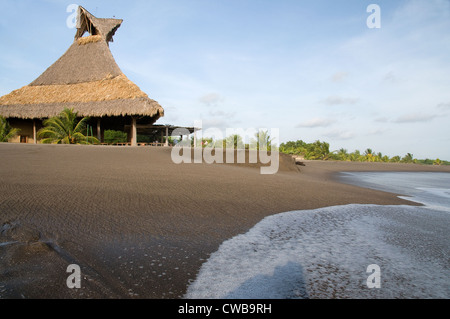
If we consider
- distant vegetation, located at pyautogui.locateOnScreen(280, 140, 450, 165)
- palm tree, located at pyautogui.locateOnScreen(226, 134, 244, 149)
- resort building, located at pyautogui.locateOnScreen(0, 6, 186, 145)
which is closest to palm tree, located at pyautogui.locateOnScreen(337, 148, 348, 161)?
distant vegetation, located at pyautogui.locateOnScreen(280, 140, 450, 165)

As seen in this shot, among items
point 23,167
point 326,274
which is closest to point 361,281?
point 326,274

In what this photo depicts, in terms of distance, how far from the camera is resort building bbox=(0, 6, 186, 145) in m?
13.7

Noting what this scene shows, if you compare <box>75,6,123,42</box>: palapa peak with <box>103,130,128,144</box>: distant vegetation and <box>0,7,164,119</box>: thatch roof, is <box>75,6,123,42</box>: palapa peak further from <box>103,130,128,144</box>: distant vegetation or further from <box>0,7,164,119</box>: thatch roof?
<box>103,130,128,144</box>: distant vegetation

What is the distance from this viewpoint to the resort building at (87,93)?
13.7 metres

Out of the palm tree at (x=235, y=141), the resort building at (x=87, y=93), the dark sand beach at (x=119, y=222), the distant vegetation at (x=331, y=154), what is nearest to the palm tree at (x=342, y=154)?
the distant vegetation at (x=331, y=154)

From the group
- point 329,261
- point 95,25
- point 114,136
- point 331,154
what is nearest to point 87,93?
point 95,25

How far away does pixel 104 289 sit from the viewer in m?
1.25

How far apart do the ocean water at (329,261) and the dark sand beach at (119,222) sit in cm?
16

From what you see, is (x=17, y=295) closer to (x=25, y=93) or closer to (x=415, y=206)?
(x=415, y=206)

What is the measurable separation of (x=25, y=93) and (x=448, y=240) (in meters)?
20.1

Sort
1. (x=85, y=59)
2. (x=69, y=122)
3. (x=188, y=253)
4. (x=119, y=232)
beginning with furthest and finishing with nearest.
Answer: (x=85, y=59), (x=69, y=122), (x=119, y=232), (x=188, y=253)

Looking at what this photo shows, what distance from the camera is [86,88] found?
15.5 metres

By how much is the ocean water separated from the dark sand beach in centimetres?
16

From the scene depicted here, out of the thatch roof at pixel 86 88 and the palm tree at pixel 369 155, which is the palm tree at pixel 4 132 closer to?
the thatch roof at pixel 86 88
